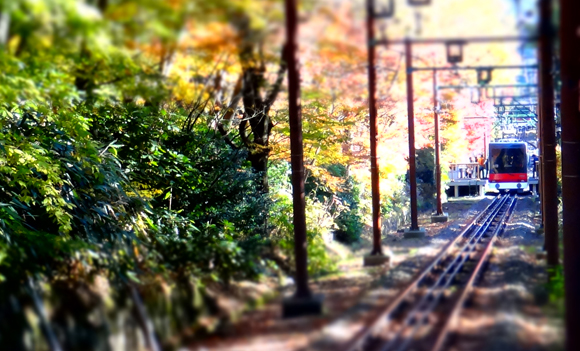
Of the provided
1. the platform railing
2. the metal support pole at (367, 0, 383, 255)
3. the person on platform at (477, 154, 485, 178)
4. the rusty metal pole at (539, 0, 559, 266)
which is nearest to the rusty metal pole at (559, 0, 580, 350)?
the rusty metal pole at (539, 0, 559, 266)

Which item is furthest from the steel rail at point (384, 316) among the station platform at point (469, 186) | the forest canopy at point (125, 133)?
the station platform at point (469, 186)

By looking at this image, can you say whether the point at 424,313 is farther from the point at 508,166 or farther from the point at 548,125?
the point at 508,166

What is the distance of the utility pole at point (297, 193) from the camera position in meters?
5.17

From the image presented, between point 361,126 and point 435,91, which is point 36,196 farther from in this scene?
point 361,126

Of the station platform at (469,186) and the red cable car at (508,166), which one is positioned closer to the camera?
the red cable car at (508,166)

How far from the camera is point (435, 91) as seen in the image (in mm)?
12398

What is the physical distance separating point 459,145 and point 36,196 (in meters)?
25.6

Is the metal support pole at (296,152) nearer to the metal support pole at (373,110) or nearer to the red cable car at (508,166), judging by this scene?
the metal support pole at (373,110)

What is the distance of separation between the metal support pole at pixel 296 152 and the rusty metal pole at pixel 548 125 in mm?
2247

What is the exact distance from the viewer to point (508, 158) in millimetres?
35344

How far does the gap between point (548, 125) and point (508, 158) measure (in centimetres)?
2652

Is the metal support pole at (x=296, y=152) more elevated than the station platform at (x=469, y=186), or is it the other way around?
the metal support pole at (x=296, y=152)

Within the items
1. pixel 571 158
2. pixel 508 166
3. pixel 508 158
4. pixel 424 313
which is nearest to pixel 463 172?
pixel 508 166

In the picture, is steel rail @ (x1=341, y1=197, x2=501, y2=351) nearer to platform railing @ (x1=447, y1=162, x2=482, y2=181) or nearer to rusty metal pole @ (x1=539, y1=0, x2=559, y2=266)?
rusty metal pole @ (x1=539, y1=0, x2=559, y2=266)
